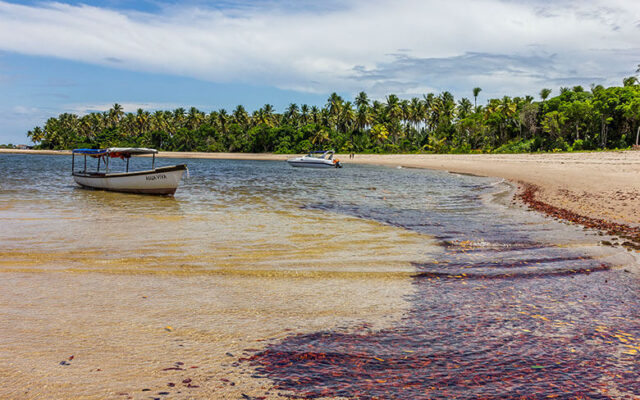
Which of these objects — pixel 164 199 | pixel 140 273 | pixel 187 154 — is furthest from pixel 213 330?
pixel 187 154

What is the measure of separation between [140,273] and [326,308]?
418 centimetres

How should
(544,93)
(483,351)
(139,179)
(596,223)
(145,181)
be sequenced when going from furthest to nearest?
(544,93)
(139,179)
(145,181)
(596,223)
(483,351)

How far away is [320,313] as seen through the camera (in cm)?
634

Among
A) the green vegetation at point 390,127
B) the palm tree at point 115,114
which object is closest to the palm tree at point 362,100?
the green vegetation at point 390,127

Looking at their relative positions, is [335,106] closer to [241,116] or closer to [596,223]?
[241,116]

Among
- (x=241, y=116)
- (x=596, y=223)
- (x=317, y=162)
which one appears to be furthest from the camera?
(x=241, y=116)

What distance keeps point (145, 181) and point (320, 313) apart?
22655mm

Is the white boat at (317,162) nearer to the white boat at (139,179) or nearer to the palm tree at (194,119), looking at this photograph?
the white boat at (139,179)

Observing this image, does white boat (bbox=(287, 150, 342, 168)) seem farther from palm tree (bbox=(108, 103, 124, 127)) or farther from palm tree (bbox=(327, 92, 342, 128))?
palm tree (bbox=(108, 103, 124, 127))

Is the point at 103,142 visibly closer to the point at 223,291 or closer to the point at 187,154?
the point at 187,154

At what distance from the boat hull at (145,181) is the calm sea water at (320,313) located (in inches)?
480

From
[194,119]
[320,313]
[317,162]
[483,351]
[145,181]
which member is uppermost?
[194,119]

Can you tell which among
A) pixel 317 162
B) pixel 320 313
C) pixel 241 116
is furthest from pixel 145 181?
pixel 241 116

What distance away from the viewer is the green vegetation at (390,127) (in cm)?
7775
